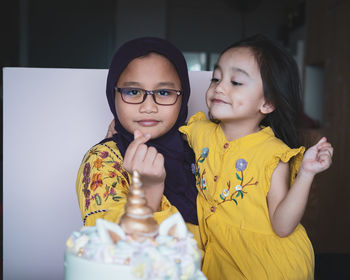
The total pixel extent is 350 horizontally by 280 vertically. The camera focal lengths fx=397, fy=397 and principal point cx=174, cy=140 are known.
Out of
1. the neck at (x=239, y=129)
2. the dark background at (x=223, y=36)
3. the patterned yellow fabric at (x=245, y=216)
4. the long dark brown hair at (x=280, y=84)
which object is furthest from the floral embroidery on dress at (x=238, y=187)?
the dark background at (x=223, y=36)

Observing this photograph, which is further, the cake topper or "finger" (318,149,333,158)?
"finger" (318,149,333,158)

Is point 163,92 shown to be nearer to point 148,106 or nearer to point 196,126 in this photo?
point 148,106

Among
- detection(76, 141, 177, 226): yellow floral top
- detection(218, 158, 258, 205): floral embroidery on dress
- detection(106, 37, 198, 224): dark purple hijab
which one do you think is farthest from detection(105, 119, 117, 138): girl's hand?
detection(218, 158, 258, 205): floral embroidery on dress

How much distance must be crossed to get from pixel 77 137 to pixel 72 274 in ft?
3.00

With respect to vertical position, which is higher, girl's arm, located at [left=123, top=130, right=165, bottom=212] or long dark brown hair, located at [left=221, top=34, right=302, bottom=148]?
long dark brown hair, located at [left=221, top=34, right=302, bottom=148]

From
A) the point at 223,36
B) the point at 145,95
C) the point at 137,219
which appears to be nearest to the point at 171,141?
the point at 145,95

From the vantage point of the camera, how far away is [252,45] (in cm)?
119

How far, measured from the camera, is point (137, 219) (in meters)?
0.64

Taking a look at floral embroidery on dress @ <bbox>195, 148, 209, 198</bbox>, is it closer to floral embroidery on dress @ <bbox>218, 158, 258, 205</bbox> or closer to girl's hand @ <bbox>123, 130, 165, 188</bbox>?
floral embroidery on dress @ <bbox>218, 158, 258, 205</bbox>

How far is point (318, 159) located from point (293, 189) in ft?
0.32

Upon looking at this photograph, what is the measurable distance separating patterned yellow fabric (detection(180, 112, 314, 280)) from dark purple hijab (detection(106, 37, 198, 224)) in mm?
54

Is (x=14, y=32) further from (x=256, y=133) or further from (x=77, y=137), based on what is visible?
(x=256, y=133)

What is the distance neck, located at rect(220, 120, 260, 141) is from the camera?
1213 mm

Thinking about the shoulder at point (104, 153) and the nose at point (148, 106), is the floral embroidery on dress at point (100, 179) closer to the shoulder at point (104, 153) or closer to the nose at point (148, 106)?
the shoulder at point (104, 153)
